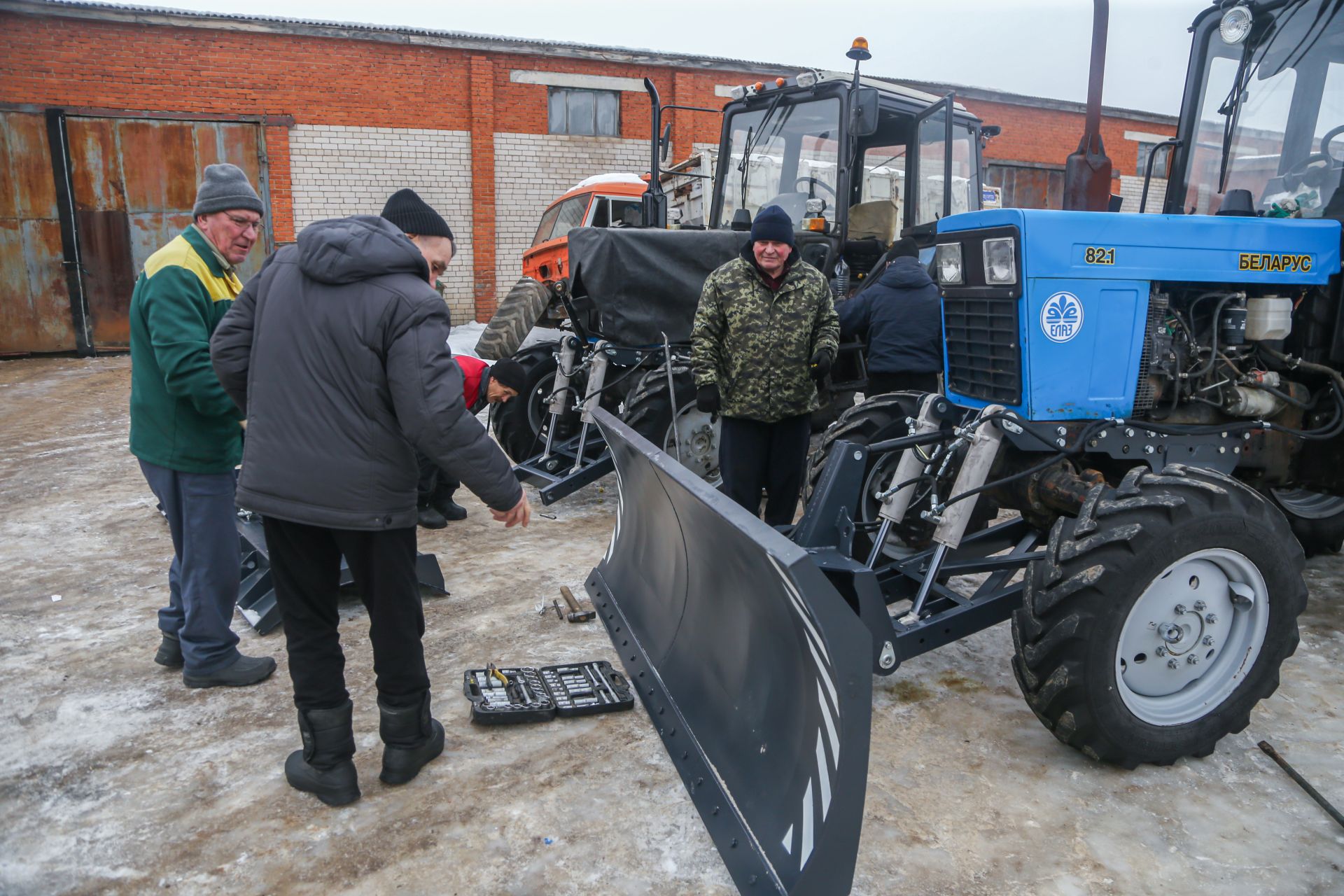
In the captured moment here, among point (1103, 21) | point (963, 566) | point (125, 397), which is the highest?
point (1103, 21)

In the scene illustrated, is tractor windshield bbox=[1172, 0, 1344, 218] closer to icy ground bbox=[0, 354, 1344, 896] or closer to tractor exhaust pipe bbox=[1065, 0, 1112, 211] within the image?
tractor exhaust pipe bbox=[1065, 0, 1112, 211]

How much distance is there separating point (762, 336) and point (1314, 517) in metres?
3.14

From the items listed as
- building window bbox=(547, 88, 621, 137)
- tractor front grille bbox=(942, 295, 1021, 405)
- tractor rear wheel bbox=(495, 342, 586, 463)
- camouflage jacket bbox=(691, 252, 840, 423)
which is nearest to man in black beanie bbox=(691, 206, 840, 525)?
camouflage jacket bbox=(691, 252, 840, 423)

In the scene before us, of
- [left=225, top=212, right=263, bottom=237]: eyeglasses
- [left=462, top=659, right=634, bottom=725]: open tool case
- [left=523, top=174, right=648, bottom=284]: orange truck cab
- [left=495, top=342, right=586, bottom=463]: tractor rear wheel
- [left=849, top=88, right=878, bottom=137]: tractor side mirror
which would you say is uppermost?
[left=849, top=88, right=878, bottom=137]: tractor side mirror

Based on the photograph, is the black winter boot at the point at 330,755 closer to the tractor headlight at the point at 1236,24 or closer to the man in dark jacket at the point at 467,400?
the man in dark jacket at the point at 467,400

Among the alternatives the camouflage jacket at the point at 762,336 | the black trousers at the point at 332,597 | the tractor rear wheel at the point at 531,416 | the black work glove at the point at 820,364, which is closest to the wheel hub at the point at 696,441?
the tractor rear wheel at the point at 531,416

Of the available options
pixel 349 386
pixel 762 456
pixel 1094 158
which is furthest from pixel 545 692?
pixel 1094 158

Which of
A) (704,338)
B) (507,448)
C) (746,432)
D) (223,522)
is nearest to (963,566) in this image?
(746,432)

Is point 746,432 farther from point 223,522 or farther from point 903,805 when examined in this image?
point 223,522

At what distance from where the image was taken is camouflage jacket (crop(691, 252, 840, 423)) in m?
4.12

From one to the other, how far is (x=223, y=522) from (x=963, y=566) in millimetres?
2748

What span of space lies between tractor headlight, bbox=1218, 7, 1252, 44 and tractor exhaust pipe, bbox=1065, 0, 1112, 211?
0.96 m

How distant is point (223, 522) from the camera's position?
11.2 feet

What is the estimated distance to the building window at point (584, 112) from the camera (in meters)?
16.2
